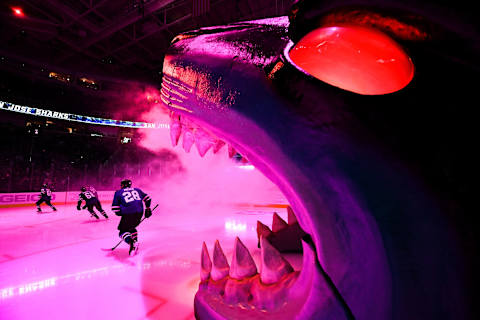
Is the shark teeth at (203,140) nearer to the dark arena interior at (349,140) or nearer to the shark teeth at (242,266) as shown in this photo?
the dark arena interior at (349,140)

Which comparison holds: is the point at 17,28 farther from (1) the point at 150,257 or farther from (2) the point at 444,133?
(2) the point at 444,133

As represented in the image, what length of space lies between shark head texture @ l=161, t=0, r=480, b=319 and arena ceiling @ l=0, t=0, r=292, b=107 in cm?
553

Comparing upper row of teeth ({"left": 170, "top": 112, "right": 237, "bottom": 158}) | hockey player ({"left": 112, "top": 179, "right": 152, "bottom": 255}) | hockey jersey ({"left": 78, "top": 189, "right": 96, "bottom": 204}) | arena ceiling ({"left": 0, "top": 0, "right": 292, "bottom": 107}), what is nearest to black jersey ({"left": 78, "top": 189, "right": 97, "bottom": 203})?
hockey jersey ({"left": 78, "top": 189, "right": 96, "bottom": 204})

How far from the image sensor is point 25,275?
2506mm

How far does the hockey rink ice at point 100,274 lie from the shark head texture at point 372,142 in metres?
1.60

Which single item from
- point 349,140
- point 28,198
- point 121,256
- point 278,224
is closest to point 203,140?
point 349,140

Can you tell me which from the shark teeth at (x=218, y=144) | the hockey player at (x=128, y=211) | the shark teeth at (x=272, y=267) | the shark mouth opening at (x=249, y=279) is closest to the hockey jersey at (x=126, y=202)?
the hockey player at (x=128, y=211)

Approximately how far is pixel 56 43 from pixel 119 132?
7228 millimetres

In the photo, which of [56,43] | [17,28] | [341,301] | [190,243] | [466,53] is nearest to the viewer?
[466,53]

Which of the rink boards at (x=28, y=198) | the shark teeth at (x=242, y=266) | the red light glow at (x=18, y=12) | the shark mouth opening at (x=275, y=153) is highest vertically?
the red light glow at (x=18, y=12)

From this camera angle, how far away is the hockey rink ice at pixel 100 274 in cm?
178

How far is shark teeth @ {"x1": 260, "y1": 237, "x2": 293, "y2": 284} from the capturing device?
73 centimetres

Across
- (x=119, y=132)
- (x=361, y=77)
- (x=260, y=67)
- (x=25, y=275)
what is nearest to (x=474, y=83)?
(x=361, y=77)

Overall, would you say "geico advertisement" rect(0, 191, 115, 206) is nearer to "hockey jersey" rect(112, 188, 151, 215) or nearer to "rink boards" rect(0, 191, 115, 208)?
"rink boards" rect(0, 191, 115, 208)
